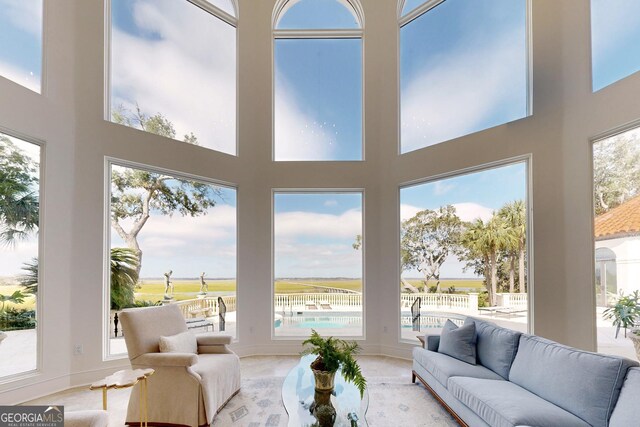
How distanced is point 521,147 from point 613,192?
1.04 metres

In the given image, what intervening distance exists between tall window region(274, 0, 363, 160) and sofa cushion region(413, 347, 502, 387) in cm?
320

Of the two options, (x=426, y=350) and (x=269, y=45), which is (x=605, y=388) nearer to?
(x=426, y=350)

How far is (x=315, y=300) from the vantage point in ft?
17.5

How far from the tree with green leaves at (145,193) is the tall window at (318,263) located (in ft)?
4.28

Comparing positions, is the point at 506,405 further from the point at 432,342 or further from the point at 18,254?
the point at 18,254

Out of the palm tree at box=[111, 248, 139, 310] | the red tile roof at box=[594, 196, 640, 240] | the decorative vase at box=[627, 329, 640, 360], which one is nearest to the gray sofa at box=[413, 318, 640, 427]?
the decorative vase at box=[627, 329, 640, 360]

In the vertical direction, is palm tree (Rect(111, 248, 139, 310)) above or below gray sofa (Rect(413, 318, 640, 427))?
above

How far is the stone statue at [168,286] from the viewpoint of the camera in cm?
458

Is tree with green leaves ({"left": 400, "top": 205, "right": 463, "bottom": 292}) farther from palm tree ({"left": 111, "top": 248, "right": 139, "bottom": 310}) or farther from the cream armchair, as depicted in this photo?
palm tree ({"left": 111, "top": 248, "right": 139, "bottom": 310})

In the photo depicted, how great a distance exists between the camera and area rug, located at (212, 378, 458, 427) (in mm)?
2936

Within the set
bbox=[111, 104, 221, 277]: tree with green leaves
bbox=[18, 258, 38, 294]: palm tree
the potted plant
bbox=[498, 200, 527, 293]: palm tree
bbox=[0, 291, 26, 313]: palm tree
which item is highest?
bbox=[111, 104, 221, 277]: tree with green leaves

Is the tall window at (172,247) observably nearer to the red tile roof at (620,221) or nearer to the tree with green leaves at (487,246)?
A: the tree with green leaves at (487,246)

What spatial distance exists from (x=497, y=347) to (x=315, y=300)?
286 cm

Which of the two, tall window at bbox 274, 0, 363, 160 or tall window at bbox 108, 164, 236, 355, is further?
tall window at bbox 274, 0, 363, 160
